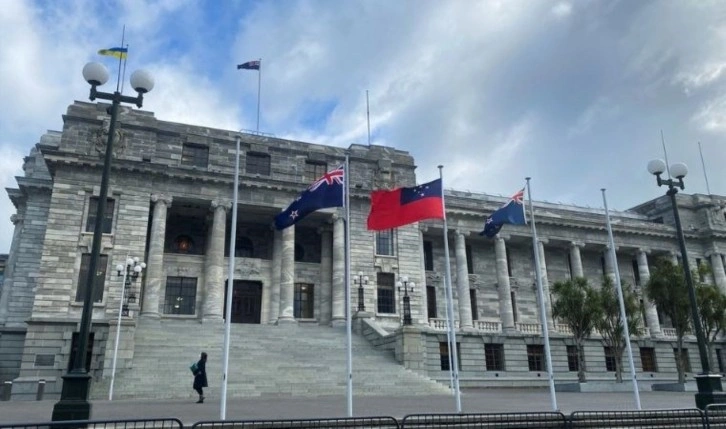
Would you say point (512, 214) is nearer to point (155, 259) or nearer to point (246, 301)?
point (155, 259)

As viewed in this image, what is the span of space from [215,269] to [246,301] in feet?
13.7

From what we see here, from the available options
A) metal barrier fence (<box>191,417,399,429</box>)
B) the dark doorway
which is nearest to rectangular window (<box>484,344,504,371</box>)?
the dark doorway

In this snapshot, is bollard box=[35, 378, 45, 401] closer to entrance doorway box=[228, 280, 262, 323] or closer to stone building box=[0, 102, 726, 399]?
stone building box=[0, 102, 726, 399]

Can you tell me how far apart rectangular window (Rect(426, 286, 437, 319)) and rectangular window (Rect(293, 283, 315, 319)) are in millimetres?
10000

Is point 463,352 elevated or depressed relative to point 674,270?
depressed

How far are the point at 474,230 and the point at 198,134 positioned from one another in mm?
23449

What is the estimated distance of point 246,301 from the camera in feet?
131

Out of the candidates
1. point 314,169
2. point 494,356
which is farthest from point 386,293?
point 314,169

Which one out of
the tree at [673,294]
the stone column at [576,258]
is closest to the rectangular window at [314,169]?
the stone column at [576,258]

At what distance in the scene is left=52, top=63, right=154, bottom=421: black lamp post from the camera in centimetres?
1159

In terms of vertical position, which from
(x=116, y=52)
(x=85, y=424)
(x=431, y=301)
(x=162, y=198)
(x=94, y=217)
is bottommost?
(x=85, y=424)

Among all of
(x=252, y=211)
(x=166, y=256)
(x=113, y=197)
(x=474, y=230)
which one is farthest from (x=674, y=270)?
(x=113, y=197)

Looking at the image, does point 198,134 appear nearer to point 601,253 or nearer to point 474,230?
point 474,230

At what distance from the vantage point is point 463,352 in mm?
38281
